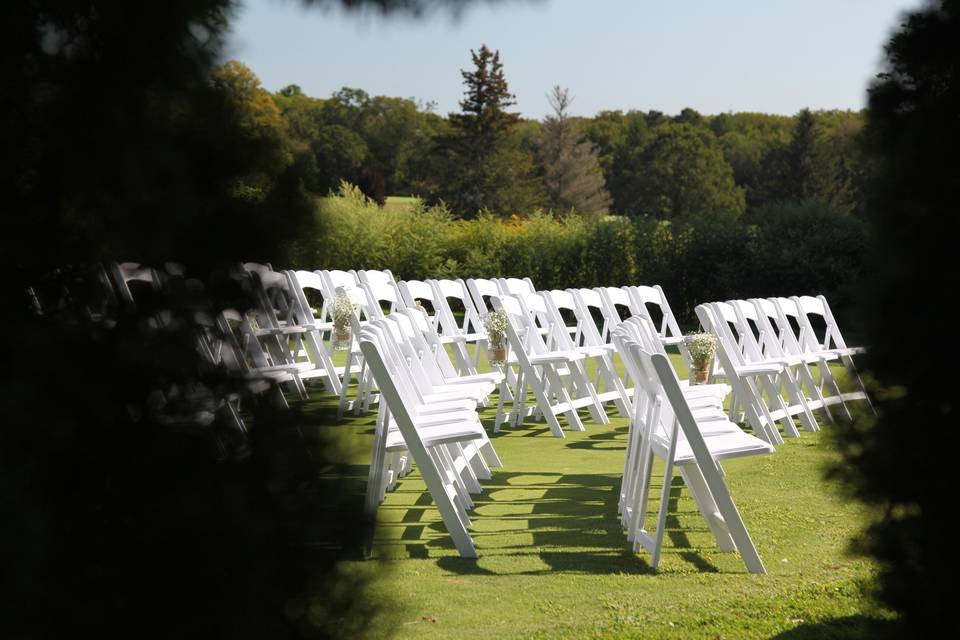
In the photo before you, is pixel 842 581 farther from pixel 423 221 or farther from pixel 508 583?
pixel 423 221

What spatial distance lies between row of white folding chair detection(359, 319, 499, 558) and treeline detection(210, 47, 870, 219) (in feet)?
50.4

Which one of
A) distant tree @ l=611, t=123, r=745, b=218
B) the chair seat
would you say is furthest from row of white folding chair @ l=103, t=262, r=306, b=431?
distant tree @ l=611, t=123, r=745, b=218

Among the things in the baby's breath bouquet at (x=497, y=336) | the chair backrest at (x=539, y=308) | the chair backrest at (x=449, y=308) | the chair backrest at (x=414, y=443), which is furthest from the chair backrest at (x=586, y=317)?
the chair backrest at (x=414, y=443)

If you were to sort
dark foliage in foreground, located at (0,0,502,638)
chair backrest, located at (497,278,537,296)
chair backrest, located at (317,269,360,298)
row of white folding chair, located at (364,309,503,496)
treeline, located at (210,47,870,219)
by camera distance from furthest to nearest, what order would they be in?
treeline, located at (210,47,870,219) → chair backrest, located at (497,278,537,296) → chair backrest, located at (317,269,360,298) → row of white folding chair, located at (364,309,503,496) → dark foliage in foreground, located at (0,0,502,638)

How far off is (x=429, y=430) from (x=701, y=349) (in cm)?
330

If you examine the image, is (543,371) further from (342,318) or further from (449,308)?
(449,308)

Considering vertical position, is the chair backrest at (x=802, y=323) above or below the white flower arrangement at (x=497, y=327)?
below

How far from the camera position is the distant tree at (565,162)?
5875cm

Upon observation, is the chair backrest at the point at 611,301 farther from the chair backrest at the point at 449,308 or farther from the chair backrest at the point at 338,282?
the chair backrest at the point at 338,282

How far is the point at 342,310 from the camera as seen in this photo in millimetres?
8984

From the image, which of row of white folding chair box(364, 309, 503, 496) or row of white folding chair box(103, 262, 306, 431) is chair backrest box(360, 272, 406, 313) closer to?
row of white folding chair box(364, 309, 503, 496)

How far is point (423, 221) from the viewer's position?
72.7ft

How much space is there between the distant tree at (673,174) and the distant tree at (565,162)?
12.2 feet

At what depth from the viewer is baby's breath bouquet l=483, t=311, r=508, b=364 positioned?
314 inches
